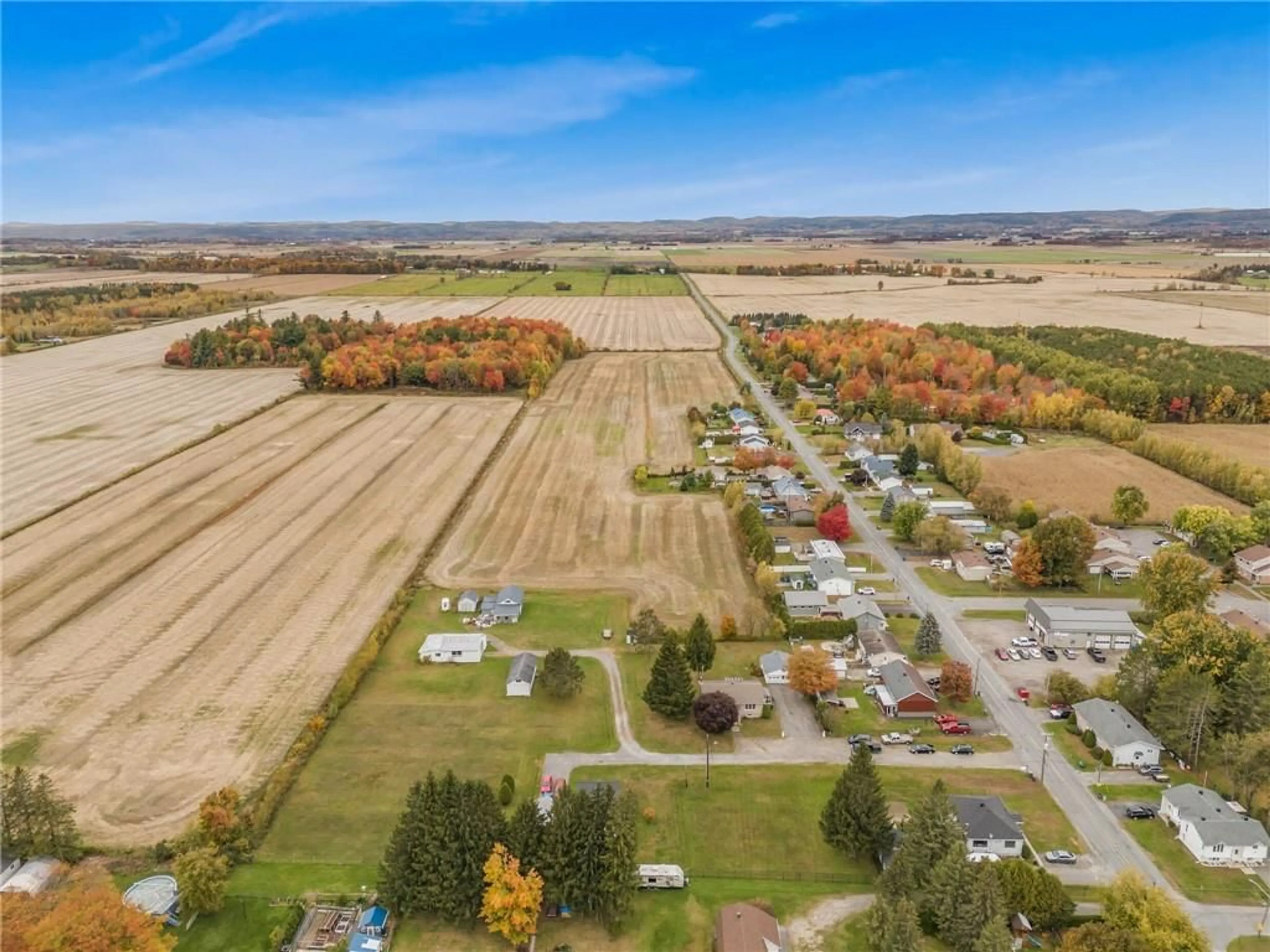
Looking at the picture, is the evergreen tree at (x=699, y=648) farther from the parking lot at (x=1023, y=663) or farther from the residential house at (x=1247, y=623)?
the residential house at (x=1247, y=623)

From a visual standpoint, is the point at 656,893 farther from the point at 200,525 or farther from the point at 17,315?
the point at 17,315

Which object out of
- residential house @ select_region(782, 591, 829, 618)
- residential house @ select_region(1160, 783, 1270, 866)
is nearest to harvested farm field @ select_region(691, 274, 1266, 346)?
residential house @ select_region(782, 591, 829, 618)

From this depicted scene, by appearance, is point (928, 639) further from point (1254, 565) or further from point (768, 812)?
point (1254, 565)

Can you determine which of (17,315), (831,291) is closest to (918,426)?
(831,291)

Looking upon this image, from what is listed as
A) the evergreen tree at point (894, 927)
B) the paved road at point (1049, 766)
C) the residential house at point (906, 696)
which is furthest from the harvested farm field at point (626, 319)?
the evergreen tree at point (894, 927)

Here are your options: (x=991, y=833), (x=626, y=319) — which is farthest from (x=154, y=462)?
(x=626, y=319)
